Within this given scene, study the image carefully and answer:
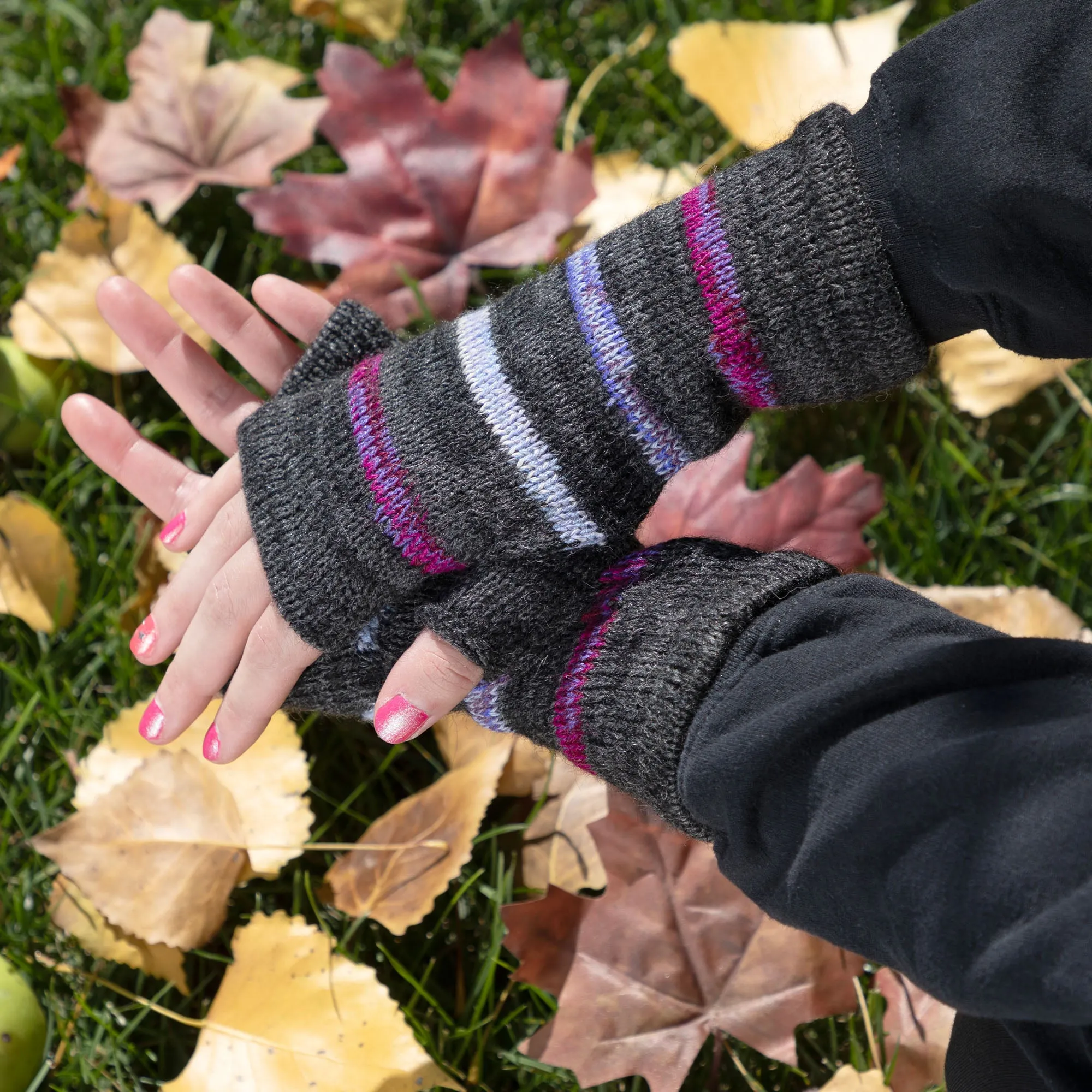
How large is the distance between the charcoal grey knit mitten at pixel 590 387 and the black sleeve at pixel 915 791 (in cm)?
18

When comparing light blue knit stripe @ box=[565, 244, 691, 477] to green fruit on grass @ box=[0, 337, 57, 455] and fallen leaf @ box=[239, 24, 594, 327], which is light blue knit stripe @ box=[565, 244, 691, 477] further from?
green fruit on grass @ box=[0, 337, 57, 455]

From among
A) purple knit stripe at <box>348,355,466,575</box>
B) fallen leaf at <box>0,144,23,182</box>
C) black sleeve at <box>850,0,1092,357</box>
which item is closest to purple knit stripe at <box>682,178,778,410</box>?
black sleeve at <box>850,0,1092,357</box>

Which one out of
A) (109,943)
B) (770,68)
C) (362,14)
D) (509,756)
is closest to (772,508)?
(509,756)

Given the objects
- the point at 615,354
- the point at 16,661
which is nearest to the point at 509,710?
the point at 615,354

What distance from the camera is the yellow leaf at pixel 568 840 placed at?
1167mm

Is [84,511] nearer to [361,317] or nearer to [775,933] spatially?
[361,317]

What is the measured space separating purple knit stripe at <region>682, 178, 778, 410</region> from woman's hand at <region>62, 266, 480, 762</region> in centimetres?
→ 34

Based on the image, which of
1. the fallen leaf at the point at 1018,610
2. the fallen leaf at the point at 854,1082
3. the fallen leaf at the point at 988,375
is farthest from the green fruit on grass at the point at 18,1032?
the fallen leaf at the point at 988,375

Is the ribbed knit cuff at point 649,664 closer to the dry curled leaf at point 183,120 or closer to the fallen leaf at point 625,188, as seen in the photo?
the fallen leaf at point 625,188

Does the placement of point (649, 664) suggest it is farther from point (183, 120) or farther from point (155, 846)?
point (183, 120)

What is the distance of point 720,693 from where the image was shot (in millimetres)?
876

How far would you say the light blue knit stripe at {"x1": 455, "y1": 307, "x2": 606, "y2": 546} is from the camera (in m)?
0.93

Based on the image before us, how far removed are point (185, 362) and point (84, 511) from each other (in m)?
0.35

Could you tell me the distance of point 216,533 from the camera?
1.06 m
